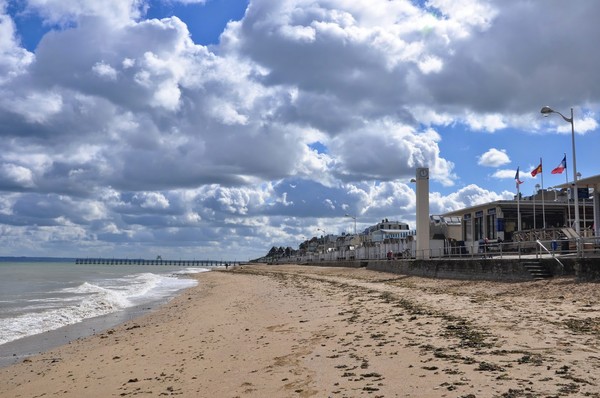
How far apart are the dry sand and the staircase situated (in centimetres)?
290

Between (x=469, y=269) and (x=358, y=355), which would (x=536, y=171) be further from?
(x=358, y=355)

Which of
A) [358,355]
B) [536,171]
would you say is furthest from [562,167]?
[358,355]

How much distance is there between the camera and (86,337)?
14539 millimetres

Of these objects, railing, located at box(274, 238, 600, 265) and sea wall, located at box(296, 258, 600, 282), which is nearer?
sea wall, located at box(296, 258, 600, 282)

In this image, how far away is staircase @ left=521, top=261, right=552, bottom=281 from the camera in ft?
58.6

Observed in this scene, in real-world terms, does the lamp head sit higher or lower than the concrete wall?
higher

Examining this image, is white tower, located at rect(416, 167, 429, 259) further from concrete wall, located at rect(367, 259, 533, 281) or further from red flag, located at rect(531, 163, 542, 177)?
red flag, located at rect(531, 163, 542, 177)

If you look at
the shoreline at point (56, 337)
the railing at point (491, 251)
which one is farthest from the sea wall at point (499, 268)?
the shoreline at point (56, 337)

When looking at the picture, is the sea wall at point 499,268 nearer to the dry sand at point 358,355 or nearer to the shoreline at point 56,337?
the dry sand at point 358,355

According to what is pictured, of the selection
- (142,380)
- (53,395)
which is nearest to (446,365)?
(142,380)

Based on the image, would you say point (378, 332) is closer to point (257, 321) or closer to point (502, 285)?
point (257, 321)

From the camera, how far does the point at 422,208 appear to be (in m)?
33.2

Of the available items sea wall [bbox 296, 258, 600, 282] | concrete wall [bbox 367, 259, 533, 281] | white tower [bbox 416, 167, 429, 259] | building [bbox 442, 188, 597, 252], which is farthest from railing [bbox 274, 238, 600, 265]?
building [bbox 442, 188, 597, 252]

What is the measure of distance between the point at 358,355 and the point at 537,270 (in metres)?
12.8
